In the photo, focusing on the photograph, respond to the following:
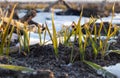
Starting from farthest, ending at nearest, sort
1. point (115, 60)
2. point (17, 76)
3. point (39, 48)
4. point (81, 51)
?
1. point (39, 48)
2. point (115, 60)
3. point (81, 51)
4. point (17, 76)

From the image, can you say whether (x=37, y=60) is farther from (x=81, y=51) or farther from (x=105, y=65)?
(x=105, y=65)

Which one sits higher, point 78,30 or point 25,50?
point 78,30

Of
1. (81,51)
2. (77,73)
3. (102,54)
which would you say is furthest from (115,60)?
(77,73)

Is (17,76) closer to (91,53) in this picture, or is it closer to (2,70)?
(2,70)

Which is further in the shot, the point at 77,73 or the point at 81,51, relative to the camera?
the point at 81,51

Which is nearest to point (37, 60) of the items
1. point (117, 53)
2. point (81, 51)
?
point (81, 51)

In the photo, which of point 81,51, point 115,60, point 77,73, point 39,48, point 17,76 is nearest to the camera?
point 17,76
